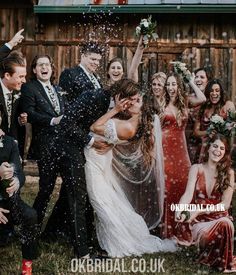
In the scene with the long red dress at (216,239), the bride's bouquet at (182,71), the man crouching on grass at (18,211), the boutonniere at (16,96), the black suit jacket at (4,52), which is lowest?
the long red dress at (216,239)

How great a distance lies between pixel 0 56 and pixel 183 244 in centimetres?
233

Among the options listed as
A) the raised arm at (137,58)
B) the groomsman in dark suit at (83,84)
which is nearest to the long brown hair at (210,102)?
the raised arm at (137,58)

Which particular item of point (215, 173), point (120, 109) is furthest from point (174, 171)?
point (120, 109)

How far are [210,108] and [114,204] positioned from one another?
4.86 feet

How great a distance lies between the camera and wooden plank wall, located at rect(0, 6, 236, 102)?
9.85 meters

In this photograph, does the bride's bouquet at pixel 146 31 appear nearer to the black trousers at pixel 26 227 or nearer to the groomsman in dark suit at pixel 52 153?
the groomsman in dark suit at pixel 52 153

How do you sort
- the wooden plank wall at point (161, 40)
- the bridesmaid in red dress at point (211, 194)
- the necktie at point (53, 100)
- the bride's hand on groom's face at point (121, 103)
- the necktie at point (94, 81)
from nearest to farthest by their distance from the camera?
the bridesmaid in red dress at point (211, 194) < the bride's hand on groom's face at point (121, 103) < the necktie at point (94, 81) < the necktie at point (53, 100) < the wooden plank wall at point (161, 40)

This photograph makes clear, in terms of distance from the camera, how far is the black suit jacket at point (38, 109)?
5.30 m

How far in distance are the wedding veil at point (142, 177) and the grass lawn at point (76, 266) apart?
55cm

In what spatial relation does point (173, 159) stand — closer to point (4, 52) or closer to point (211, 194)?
point (211, 194)

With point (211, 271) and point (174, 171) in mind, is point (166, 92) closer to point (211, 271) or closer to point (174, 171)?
point (174, 171)

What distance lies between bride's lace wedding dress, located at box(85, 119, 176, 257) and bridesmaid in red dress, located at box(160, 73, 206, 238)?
0.51 metres

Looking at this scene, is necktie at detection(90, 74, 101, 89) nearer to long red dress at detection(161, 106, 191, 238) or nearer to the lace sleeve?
the lace sleeve

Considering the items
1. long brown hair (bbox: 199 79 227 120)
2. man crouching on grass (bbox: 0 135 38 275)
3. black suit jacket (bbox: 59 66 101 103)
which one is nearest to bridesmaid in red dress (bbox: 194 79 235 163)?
long brown hair (bbox: 199 79 227 120)
